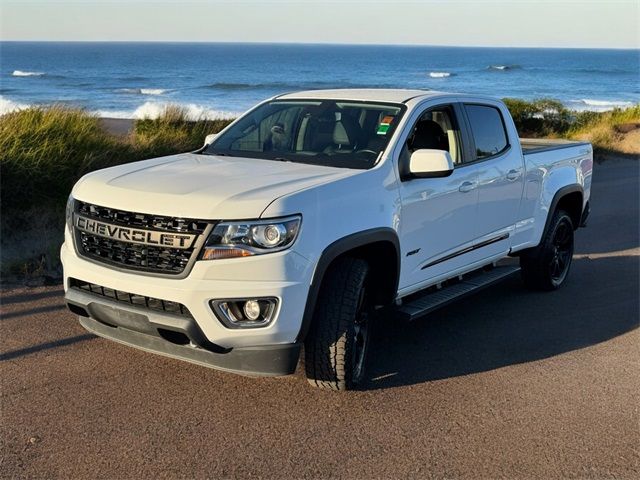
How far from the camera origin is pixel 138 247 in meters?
4.10

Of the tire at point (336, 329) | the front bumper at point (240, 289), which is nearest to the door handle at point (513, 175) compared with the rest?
the tire at point (336, 329)

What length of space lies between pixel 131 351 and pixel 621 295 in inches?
180

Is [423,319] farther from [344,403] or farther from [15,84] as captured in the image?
[15,84]

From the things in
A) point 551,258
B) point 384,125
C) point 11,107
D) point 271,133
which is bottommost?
point 11,107

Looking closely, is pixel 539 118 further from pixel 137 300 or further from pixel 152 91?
pixel 152 91

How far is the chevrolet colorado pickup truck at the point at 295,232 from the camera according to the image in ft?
12.9

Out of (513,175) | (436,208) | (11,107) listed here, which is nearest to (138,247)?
(436,208)

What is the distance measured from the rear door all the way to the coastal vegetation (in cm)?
398

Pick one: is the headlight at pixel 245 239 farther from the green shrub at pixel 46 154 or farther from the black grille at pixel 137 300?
the green shrub at pixel 46 154

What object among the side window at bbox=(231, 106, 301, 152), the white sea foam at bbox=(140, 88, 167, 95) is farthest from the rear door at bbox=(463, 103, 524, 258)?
the white sea foam at bbox=(140, 88, 167, 95)

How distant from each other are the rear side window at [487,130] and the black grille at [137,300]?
2932 millimetres

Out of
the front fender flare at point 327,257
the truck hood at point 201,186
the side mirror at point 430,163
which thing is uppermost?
the side mirror at point 430,163

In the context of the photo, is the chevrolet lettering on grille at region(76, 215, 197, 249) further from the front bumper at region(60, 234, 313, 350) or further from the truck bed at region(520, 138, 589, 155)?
the truck bed at region(520, 138, 589, 155)

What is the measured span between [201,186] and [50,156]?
520 centimetres
